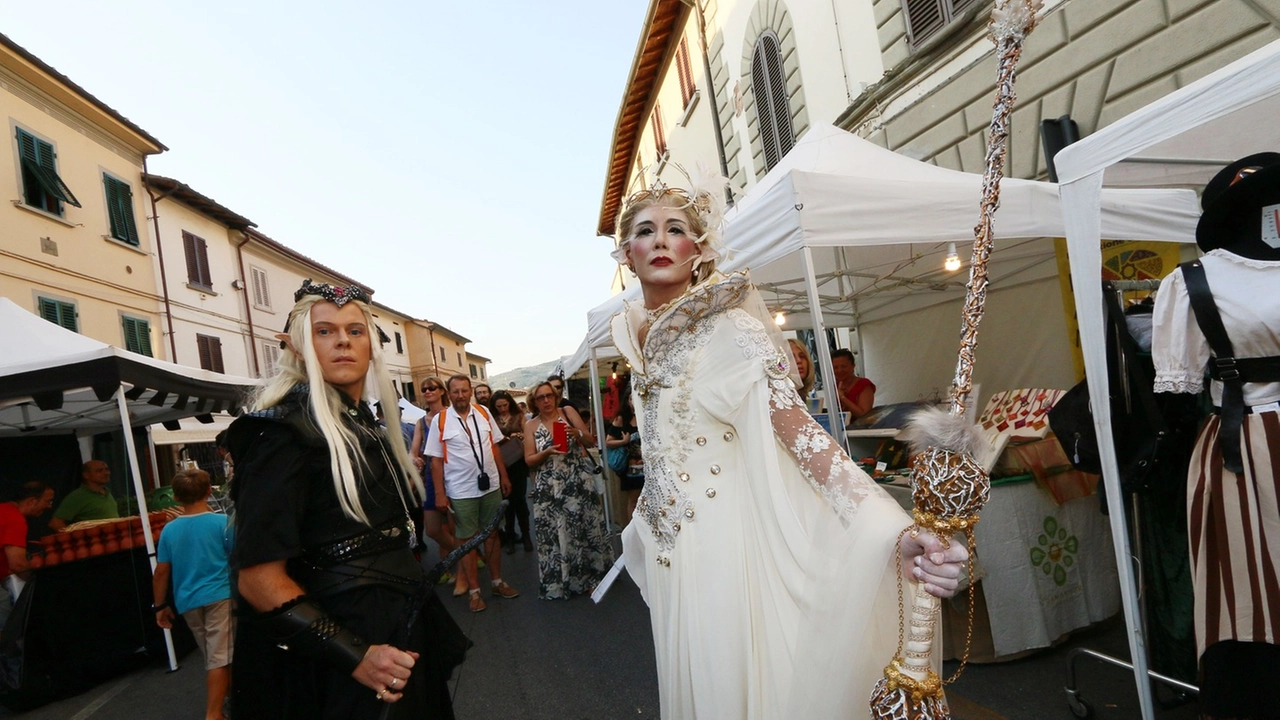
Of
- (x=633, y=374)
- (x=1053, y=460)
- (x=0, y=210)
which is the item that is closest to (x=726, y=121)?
(x=1053, y=460)

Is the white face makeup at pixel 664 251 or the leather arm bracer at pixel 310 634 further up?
the white face makeup at pixel 664 251

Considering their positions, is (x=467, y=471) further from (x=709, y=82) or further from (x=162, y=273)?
(x=162, y=273)

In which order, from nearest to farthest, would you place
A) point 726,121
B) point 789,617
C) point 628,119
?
point 789,617, point 726,121, point 628,119

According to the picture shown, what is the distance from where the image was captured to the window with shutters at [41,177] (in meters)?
12.3

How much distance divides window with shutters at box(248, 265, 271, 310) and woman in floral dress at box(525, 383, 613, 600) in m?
19.3

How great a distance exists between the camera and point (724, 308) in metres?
1.70

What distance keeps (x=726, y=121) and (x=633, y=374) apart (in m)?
12.0

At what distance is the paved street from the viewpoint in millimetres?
2949

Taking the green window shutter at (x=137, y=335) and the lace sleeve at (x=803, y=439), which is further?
the green window shutter at (x=137, y=335)

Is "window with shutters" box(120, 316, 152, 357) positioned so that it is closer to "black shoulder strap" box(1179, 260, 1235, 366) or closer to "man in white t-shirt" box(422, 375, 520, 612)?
"man in white t-shirt" box(422, 375, 520, 612)

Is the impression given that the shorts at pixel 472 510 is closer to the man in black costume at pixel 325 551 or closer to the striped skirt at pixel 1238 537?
the man in black costume at pixel 325 551

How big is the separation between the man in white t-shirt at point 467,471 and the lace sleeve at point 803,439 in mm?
4213

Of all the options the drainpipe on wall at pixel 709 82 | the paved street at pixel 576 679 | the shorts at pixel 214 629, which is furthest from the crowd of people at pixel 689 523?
the drainpipe on wall at pixel 709 82

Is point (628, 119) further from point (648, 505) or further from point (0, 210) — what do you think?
point (648, 505)
